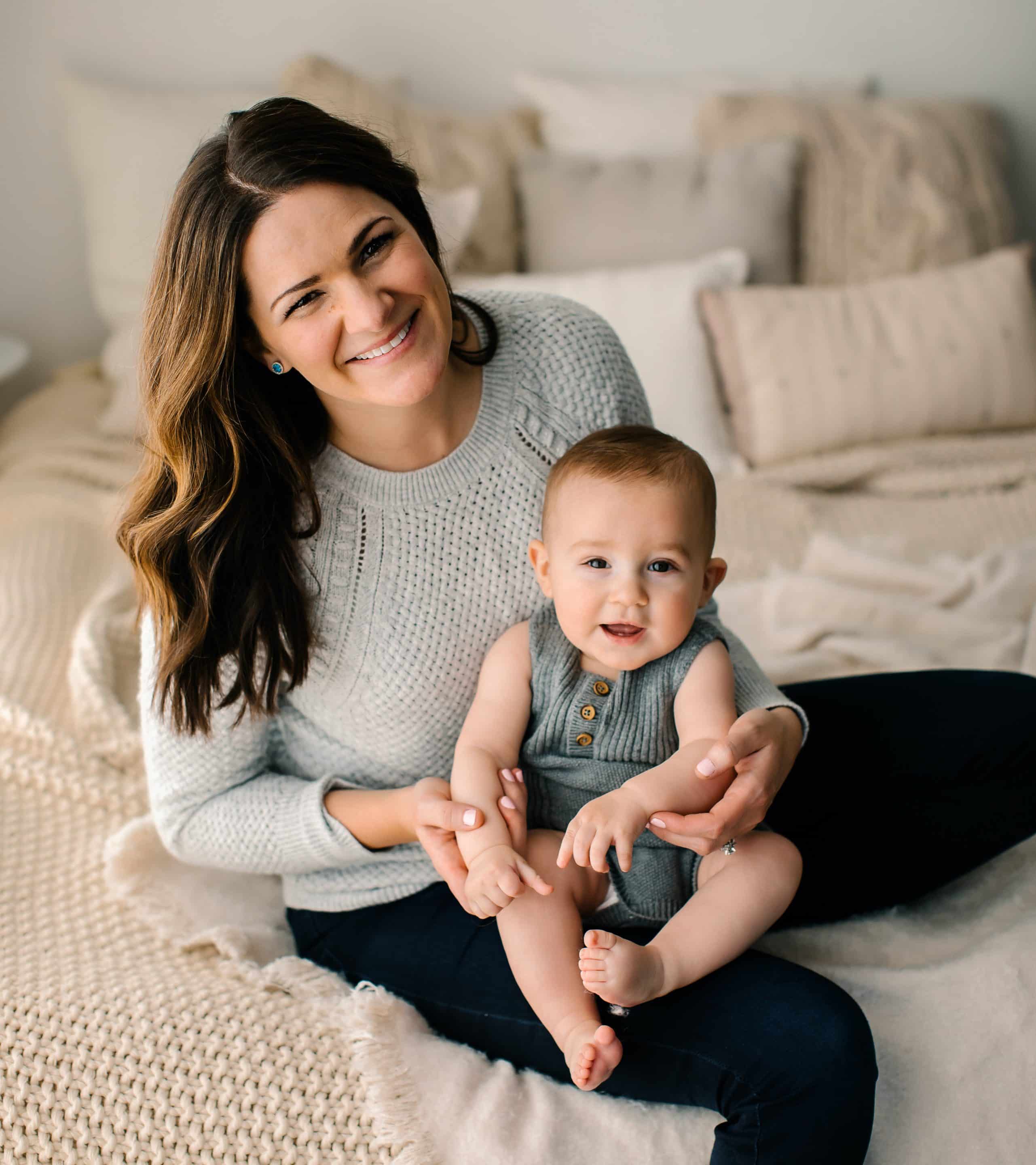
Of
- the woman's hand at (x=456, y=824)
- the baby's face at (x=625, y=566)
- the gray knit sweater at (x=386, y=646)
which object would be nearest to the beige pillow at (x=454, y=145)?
the gray knit sweater at (x=386, y=646)

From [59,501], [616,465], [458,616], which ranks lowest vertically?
[59,501]

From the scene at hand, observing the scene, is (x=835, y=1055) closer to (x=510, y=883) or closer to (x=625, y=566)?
(x=510, y=883)

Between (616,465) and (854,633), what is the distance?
0.78 m

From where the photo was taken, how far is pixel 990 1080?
1.00 m

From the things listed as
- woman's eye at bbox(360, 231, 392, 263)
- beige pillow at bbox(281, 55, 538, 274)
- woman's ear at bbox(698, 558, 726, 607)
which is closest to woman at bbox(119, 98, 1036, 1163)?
woman's eye at bbox(360, 231, 392, 263)

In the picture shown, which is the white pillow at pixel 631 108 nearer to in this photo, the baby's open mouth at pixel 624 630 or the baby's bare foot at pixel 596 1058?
the baby's open mouth at pixel 624 630

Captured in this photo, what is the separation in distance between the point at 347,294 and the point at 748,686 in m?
0.59

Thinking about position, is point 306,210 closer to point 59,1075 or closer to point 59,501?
point 59,1075

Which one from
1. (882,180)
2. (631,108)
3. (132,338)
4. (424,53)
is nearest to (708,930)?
(132,338)

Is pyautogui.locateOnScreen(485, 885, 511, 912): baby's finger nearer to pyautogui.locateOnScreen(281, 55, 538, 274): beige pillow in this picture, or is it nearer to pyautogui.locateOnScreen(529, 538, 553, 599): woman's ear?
pyautogui.locateOnScreen(529, 538, 553, 599): woman's ear

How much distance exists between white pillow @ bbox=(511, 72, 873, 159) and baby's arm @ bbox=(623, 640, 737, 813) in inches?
66.7

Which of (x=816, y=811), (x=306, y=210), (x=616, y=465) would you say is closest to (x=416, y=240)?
(x=306, y=210)

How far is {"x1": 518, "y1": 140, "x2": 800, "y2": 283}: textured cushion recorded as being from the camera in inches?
90.0

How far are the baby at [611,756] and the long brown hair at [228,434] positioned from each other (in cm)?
25
